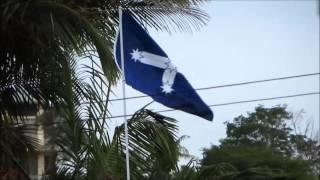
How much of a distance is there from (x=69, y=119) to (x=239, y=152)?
20.8 meters

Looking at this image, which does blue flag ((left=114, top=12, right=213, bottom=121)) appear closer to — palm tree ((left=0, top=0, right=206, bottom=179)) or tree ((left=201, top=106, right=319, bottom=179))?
palm tree ((left=0, top=0, right=206, bottom=179))

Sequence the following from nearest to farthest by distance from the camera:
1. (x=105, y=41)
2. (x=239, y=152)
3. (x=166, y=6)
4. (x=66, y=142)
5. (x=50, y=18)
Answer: (x=50, y=18)
(x=105, y=41)
(x=166, y=6)
(x=66, y=142)
(x=239, y=152)

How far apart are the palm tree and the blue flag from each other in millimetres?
292

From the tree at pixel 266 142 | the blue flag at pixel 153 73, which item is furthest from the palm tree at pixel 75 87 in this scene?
the tree at pixel 266 142

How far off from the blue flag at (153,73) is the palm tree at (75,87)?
0.96 ft

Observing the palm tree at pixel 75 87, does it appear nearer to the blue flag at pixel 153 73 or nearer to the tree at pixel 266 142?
the blue flag at pixel 153 73

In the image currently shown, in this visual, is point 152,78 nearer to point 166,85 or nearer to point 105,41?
point 166,85

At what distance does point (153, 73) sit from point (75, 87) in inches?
48.0

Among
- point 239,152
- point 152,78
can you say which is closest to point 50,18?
point 152,78

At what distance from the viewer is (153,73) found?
9016 millimetres

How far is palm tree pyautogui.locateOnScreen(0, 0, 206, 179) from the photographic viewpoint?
315 inches

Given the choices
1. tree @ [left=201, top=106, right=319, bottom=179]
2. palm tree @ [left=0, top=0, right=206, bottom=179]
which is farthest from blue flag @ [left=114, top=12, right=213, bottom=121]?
tree @ [left=201, top=106, right=319, bottom=179]

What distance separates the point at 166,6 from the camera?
9.49m

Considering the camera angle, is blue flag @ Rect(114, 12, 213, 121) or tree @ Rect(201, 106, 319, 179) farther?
tree @ Rect(201, 106, 319, 179)
